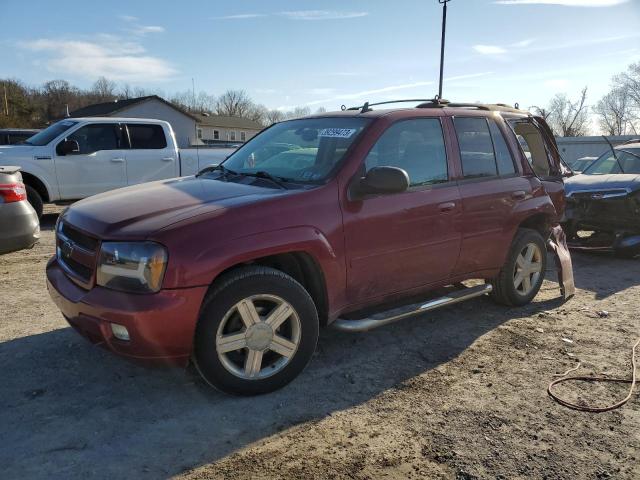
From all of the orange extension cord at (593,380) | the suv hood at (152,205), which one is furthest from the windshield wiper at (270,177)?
the orange extension cord at (593,380)

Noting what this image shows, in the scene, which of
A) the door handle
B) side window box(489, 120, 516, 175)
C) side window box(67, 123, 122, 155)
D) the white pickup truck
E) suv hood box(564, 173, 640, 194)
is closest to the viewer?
the door handle

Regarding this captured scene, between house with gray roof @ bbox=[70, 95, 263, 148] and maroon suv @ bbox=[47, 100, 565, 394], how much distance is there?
33.1 metres

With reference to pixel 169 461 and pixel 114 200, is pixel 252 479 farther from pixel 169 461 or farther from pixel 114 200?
pixel 114 200

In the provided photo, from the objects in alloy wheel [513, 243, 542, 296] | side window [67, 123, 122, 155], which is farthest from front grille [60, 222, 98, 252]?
side window [67, 123, 122, 155]

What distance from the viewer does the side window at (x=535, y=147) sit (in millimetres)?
5535

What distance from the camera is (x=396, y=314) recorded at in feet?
12.9

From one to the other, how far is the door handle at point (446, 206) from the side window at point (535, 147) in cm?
186

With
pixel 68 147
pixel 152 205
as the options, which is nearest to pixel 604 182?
pixel 152 205

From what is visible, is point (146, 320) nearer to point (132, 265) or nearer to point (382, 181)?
point (132, 265)

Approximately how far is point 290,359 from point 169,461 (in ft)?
3.28

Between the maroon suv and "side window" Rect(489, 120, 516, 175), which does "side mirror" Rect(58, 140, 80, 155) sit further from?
"side window" Rect(489, 120, 516, 175)

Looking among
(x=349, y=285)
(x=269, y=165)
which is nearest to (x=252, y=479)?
(x=349, y=285)

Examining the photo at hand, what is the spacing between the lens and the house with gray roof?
45406mm

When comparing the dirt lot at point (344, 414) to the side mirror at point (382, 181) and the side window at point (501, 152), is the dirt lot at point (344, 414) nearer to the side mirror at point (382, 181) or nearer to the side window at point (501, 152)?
the side mirror at point (382, 181)
